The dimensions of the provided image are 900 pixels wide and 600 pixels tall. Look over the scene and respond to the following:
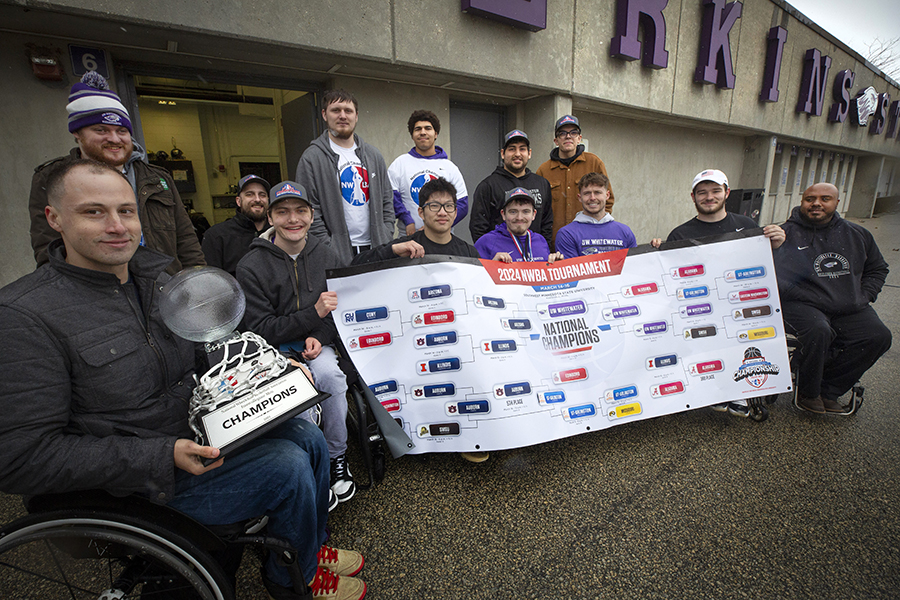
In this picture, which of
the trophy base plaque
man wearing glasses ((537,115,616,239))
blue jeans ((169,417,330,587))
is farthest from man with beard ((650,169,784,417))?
blue jeans ((169,417,330,587))

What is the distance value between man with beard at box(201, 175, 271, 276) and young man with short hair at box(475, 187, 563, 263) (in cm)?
182

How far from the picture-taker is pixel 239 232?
11.0 ft

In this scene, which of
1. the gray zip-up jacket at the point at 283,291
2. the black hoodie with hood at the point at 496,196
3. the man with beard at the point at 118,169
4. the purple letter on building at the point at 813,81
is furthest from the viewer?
the purple letter on building at the point at 813,81

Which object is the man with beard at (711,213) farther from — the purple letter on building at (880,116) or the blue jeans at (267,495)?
the purple letter on building at (880,116)

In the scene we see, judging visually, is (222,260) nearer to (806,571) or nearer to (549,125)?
(806,571)

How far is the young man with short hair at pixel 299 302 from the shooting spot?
2.26 meters

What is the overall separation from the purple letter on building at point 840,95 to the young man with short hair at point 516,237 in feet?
57.4

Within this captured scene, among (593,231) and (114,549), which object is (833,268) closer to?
(593,231)

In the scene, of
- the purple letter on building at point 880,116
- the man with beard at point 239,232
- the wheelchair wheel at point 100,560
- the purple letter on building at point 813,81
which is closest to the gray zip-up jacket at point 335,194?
the man with beard at point 239,232

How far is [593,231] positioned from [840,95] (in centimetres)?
1737

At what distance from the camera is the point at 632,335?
2.68m

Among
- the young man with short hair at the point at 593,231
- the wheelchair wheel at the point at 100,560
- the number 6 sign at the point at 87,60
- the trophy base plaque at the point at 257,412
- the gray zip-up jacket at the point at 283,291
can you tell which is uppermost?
the number 6 sign at the point at 87,60

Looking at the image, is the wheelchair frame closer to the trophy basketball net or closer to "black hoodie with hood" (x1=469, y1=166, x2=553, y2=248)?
the trophy basketball net

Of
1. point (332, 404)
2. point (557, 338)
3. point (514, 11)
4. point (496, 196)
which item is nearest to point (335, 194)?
point (496, 196)
